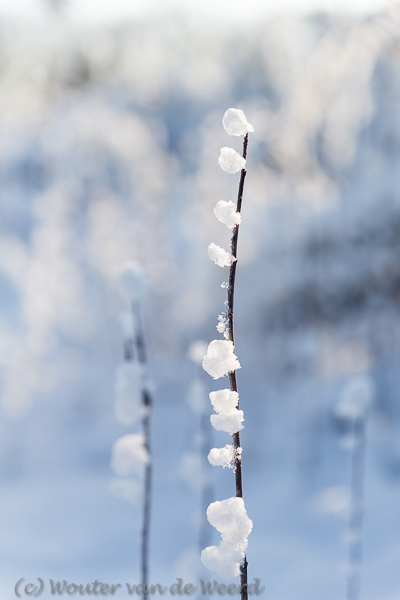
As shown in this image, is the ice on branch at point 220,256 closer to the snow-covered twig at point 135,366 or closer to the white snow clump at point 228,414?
the white snow clump at point 228,414

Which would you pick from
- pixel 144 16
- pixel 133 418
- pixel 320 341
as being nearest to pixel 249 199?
pixel 320 341

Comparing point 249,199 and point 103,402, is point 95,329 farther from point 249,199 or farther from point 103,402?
point 249,199

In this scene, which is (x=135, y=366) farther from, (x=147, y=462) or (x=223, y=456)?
(x=223, y=456)

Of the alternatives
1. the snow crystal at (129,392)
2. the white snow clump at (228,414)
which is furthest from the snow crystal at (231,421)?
the snow crystal at (129,392)

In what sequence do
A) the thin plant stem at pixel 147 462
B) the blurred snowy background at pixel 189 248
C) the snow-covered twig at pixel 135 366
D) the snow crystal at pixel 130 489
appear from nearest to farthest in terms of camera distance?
the thin plant stem at pixel 147 462
the snow-covered twig at pixel 135 366
the snow crystal at pixel 130 489
the blurred snowy background at pixel 189 248

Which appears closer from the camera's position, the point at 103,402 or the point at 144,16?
the point at 144,16

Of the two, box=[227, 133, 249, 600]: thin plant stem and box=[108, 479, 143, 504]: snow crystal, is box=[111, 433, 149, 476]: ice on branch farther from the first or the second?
box=[227, 133, 249, 600]: thin plant stem

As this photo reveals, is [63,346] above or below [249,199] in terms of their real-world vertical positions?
below

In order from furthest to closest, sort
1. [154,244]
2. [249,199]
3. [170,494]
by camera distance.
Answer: [154,244]
[249,199]
[170,494]
